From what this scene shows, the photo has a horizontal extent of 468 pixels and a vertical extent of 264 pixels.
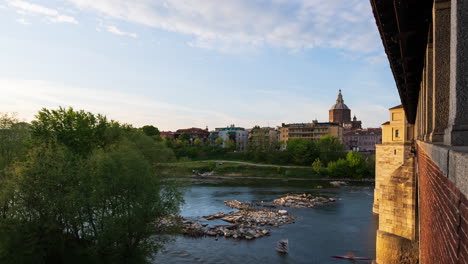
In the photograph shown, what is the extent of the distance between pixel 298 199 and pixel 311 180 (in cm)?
2350

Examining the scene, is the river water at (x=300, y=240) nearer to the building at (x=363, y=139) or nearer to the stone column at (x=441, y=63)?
the stone column at (x=441, y=63)

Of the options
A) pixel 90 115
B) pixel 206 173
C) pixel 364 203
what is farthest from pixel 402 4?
pixel 206 173

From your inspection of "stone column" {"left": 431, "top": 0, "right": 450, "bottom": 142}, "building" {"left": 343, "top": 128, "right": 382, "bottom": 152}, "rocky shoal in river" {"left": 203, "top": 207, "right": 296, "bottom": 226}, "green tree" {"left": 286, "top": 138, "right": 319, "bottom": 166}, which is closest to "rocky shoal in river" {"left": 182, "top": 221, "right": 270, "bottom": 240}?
"rocky shoal in river" {"left": 203, "top": 207, "right": 296, "bottom": 226}

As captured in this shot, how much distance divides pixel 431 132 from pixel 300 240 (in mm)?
22277

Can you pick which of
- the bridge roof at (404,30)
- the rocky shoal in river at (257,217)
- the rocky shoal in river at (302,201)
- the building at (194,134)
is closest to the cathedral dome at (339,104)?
the building at (194,134)

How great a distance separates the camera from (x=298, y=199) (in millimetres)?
43688

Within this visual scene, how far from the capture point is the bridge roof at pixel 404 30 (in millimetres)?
5973

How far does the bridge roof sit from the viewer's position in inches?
235

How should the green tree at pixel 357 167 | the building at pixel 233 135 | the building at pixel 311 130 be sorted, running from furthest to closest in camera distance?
the building at pixel 233 135, the building at pixel 311 130, the green tree at pixel 357 167

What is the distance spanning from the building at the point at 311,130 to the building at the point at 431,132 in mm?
88521

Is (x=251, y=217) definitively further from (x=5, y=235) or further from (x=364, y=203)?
(x=5, y=235)

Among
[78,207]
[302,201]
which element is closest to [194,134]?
[302,201]

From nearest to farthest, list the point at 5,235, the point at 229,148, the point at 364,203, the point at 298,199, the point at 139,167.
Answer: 1. the point at 5,235
2. the point at 139,167
3. the point at 364,203
4. the point at 298,199
5. the point at 229,148

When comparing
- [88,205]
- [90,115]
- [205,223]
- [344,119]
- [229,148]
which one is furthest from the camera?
[344,119]
